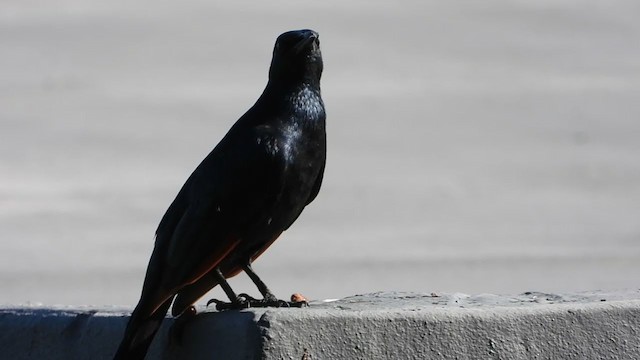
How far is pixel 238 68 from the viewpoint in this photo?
47.8ft

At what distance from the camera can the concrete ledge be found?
3639 millimetres

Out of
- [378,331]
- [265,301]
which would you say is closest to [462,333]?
[378,331]

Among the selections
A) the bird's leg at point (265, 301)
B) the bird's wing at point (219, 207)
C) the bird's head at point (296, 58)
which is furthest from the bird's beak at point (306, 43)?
the bird's leg at point (265, 301)

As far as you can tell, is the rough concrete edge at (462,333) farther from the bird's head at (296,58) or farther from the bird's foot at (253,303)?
the bird's head at (296,58)

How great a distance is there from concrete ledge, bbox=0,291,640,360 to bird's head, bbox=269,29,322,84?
2.26 feet

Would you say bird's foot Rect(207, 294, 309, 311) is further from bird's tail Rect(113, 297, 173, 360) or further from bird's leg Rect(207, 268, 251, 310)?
bird's tail Rect(113, 297, 173, 360)

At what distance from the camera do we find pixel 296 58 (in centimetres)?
422

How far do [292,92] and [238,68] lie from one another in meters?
10.5

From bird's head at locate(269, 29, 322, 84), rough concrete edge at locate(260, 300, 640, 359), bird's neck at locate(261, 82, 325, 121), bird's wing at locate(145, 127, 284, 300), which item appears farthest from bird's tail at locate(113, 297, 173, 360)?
bird's head at locate(269, 29, 322, 84)

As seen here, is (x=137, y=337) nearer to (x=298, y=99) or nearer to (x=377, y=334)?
(x=377, y=334)

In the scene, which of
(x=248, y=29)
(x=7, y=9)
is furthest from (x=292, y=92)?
(x=7, y=9)

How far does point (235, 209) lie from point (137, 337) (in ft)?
1.45

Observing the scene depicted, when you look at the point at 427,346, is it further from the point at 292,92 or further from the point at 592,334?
the point at 292,92

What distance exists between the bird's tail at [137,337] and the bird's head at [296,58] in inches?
33.7
